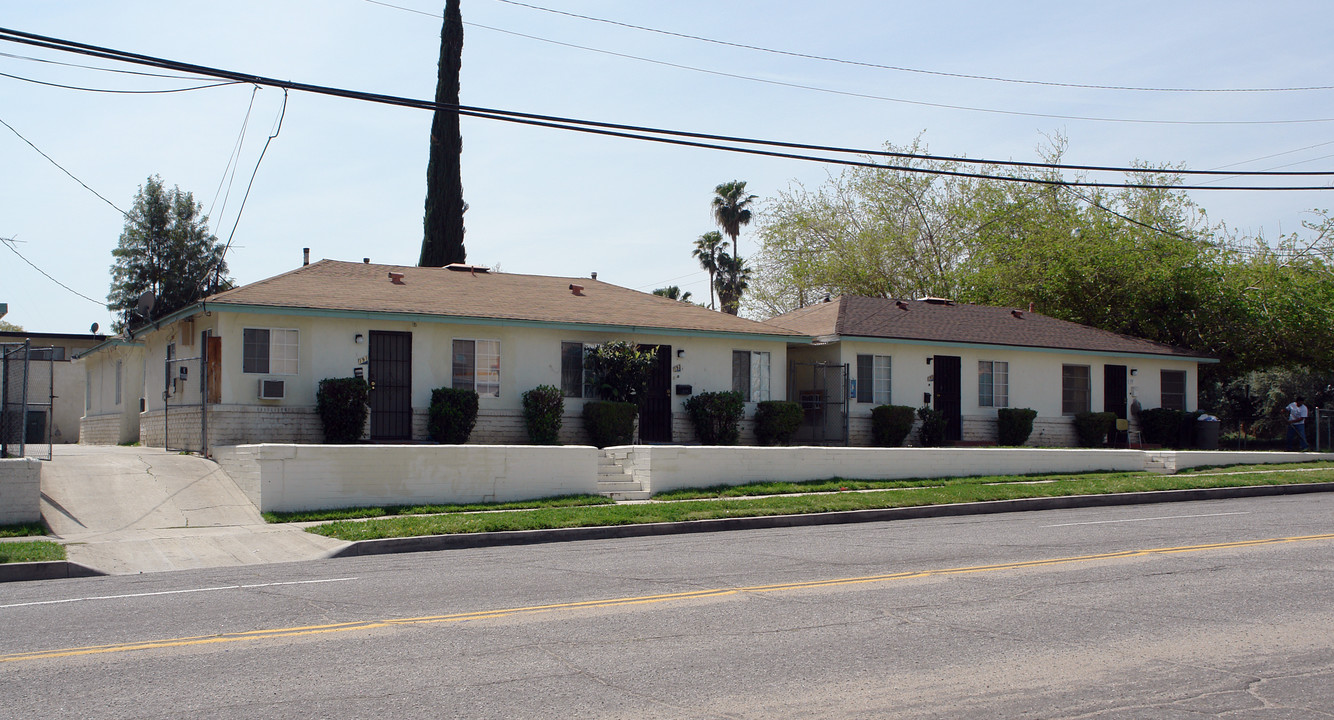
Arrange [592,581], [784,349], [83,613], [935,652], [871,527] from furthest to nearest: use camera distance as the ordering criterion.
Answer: [784,349], [871,527], [592,581], [83,613], [935,652]

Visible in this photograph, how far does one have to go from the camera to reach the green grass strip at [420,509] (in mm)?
14531

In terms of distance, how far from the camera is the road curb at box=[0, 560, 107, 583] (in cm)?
1051

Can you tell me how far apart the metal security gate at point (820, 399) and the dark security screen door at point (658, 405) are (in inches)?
149

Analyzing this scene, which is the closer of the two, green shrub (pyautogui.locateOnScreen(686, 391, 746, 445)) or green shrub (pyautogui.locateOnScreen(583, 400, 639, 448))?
green shrub (pyautogui.locateOnScreen(583, 400, 639, 448))

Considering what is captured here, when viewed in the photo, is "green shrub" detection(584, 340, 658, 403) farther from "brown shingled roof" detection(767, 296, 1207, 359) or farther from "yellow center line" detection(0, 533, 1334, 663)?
"yellow center line" detection(0, 533, 1334, 663)

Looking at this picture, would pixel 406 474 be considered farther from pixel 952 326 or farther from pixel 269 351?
pixel 952 326

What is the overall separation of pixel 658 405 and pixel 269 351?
8.68m

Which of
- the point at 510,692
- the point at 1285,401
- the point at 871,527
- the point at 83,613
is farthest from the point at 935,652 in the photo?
the point at 1285,401

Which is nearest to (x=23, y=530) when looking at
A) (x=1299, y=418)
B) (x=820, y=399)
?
(x=820, y=399)

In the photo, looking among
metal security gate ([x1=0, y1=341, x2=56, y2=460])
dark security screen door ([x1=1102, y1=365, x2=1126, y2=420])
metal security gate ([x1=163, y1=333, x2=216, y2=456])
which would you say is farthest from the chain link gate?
dark security screen door ([x1=1102, y1=365, x2=1126, y2=420])

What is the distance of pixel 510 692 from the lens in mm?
5633

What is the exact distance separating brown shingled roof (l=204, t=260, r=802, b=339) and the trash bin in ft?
44.5

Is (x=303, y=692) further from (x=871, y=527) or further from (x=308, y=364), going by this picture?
(x=308, y=364)

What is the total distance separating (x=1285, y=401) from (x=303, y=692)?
157ft
